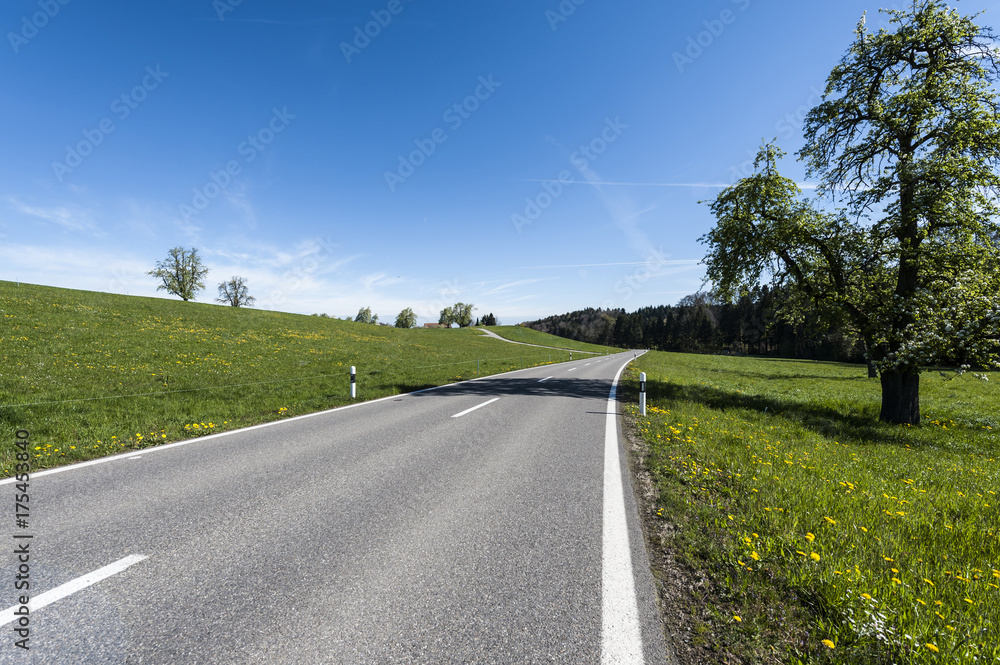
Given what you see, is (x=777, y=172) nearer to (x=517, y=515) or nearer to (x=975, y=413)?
(x=975, y=413)

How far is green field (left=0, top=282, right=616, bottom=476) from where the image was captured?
293 inches

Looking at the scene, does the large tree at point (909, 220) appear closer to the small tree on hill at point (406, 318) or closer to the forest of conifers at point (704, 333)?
the forest of conifers at point (704, 333)

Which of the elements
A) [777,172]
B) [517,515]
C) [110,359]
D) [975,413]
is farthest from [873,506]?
[110,359]

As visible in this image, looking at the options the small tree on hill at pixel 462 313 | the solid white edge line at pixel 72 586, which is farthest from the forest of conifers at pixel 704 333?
the solid white edge line at pixel 72 586

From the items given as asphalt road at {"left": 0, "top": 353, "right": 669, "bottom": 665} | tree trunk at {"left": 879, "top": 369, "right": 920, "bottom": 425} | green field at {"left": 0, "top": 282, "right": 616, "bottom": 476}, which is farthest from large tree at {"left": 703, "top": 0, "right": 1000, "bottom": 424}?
green field at {"left": 0, "top": 282, "right": 616, "bottom": 476}

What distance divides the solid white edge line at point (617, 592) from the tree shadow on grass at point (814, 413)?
7500 mm

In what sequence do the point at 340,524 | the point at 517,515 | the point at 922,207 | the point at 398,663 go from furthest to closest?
the point at 922,207, the point at 517,515, the point at 340,524, the point at 398,663

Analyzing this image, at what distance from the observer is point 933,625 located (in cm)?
255

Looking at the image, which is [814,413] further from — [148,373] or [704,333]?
[704,333]

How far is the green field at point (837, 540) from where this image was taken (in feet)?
8.15

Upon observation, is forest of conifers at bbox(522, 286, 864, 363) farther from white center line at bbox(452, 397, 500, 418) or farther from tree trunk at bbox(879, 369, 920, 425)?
white center line at bbox(452, 397, 500, 418)

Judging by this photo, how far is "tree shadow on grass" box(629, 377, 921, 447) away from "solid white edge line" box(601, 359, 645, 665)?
24.6 feet

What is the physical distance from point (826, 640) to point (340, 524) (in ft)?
12.9

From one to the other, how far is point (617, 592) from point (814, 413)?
12.2 metres
